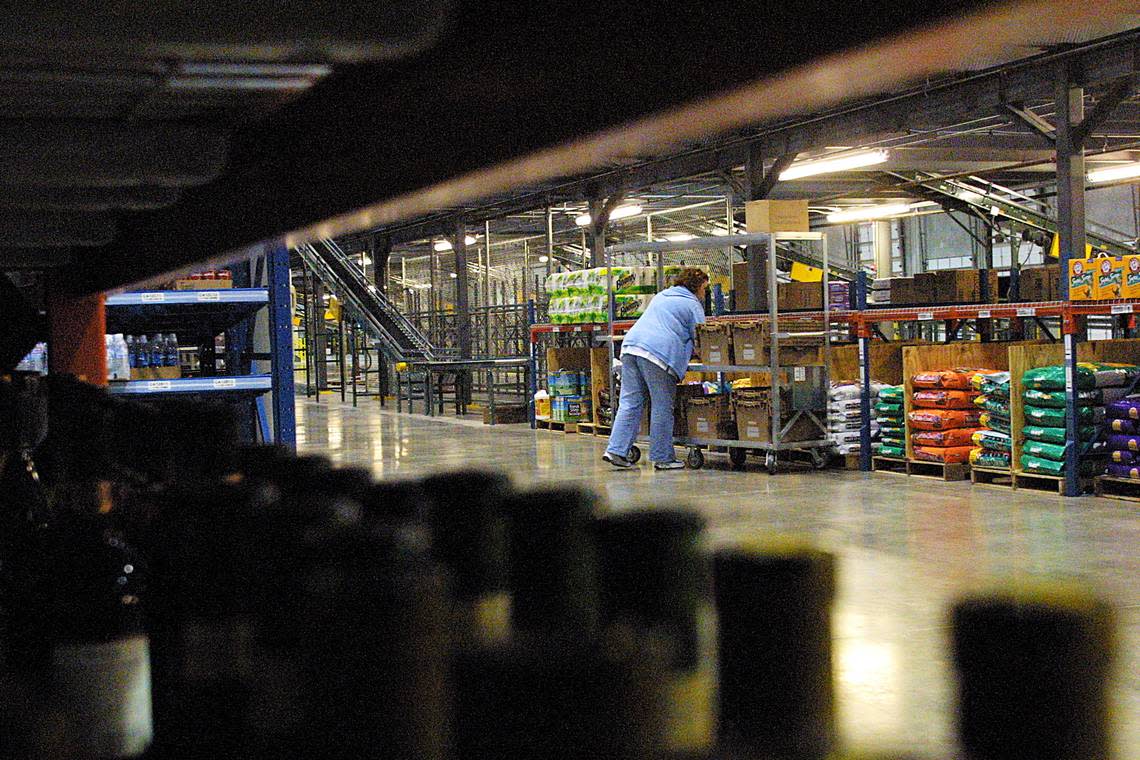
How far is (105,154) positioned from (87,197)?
0.40 m

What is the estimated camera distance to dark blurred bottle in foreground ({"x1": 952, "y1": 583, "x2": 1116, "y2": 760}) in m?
0.57

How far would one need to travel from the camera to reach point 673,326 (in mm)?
11023

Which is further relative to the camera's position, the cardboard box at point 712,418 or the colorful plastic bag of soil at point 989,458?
the cardboard box at point 712,418

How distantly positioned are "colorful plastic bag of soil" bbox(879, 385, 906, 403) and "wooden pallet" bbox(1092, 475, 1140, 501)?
1.89 metres

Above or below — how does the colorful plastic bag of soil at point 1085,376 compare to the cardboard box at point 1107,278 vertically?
below

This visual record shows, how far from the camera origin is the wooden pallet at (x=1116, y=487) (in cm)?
892

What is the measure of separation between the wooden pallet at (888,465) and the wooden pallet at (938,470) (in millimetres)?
131

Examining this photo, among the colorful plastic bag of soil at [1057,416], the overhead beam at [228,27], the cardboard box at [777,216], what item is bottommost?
the colorful plastic bag of soil at [1057,416]

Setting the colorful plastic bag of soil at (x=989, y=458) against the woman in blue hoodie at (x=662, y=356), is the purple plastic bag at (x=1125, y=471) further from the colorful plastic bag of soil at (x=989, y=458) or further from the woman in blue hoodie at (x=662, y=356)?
the woman in blue hoodie at (x=662, y=356)

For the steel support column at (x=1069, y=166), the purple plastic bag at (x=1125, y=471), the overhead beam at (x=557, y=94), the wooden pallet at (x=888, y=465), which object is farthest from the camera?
the steel support column at (x=1069, y=166)

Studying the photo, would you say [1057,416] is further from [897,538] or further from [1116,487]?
[897,538]

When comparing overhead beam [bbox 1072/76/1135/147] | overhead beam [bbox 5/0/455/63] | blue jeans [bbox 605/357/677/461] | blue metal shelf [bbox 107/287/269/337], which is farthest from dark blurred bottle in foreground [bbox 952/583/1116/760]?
overhead beam [bbox 1072/76/1135/147]

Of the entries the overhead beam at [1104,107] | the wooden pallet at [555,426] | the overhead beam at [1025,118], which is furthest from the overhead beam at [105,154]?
the wooden pallet at [555,426]

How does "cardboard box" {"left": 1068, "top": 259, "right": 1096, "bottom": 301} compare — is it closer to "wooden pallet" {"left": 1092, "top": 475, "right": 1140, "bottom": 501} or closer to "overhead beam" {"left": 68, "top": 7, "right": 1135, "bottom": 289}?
"wooden pallet" {"left": 1092, "top": 475, "right": 1140, "bottom": 501}
